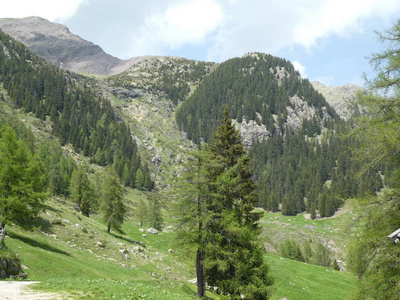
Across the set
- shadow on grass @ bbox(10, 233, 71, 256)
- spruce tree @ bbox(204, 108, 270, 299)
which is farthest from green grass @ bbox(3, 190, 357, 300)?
spruce tree @ bbox(204, 108, 270, 299)

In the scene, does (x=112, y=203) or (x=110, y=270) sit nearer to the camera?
(x=110, y=270)

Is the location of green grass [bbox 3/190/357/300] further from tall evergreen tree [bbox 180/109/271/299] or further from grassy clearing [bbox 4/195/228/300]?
tall evergreen tree [bbox 180/109/271/299]

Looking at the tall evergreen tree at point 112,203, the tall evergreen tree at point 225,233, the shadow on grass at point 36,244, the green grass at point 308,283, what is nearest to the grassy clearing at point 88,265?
the shadow on grass at point 36,244

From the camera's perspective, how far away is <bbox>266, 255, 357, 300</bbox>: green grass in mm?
33031

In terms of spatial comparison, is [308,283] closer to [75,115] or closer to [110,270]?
[110,270]

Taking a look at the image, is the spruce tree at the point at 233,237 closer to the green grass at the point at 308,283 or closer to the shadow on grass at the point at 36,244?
the green grass at the point at 308,283

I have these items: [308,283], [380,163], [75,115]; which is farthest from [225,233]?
[75,115]

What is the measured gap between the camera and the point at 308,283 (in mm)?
37188

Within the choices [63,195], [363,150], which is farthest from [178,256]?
[63,195]

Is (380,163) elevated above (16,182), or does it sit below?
above

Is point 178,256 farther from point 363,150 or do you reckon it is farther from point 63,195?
point 63,195

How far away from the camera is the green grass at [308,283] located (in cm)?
3303

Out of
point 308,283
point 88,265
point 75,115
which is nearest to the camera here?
point 88,265

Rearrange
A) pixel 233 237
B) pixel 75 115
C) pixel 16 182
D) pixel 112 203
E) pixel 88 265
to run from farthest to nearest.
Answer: pixel 75 115 → pixel 112 203 → pixel 88 265 → pixel 16 182 → pixel 233 237
